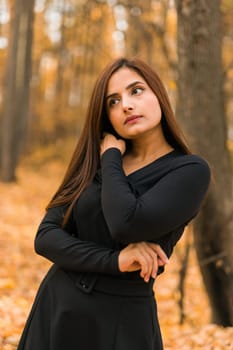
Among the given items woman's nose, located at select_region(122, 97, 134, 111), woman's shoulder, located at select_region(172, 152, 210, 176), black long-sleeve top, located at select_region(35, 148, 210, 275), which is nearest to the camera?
black long-sleeve top, located at select_region(35, 148, 210, 275)

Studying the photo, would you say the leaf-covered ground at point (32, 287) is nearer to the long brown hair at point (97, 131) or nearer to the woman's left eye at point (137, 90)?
the long brown hair at point (97, 131)

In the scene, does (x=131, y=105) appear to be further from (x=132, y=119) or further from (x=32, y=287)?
(x=32, y=287)

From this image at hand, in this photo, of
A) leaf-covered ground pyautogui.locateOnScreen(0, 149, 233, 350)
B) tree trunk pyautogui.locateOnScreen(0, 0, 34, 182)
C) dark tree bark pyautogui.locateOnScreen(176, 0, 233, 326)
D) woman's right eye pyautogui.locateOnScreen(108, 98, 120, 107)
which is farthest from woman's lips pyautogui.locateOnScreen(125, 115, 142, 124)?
tree trunk pyautogui.locateOnScreen(0, 0, 34, 182)

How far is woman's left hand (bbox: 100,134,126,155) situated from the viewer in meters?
2.53

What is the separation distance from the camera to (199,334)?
4684 mm

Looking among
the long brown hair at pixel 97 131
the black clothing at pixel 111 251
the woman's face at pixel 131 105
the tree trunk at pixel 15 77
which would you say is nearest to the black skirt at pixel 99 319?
the black clothing at pixel 111 251

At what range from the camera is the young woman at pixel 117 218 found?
221 centimetres

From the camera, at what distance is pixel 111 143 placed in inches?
100

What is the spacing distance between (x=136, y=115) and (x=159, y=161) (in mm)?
232

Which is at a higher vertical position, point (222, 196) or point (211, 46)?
point (211, 46)

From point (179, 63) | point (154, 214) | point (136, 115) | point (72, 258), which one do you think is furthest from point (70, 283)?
point (179, 63)

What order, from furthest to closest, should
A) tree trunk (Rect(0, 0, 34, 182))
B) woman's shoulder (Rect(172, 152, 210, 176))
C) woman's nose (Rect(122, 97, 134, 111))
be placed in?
tree trunk (Rect(0, 0, 34, 182)), woman's nose (Rect(122, 97, 134, 111)), woman's shoulder (Rect(172, 152, 210, 176))

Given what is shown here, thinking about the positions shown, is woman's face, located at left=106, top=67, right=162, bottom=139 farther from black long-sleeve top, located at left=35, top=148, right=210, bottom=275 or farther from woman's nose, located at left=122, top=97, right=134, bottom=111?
black long-sleeve top, located at left=35, top=148, right=210, bottom=275

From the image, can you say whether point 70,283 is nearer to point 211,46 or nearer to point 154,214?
point 154,214
